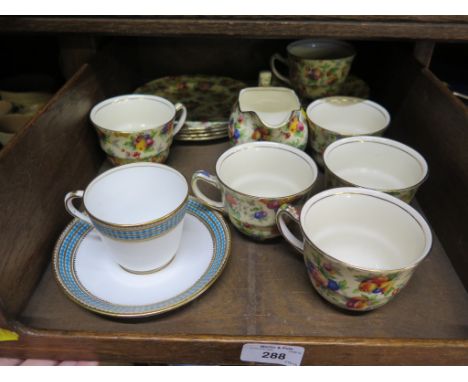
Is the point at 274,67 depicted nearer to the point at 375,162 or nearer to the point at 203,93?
the point at 203,93

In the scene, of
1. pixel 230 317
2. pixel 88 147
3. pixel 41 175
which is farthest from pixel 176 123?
pixel 230 317

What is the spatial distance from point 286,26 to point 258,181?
0.25 meters

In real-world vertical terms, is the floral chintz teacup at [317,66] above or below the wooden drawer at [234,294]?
above

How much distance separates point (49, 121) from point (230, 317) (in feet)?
1.23

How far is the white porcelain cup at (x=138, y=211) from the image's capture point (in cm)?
51

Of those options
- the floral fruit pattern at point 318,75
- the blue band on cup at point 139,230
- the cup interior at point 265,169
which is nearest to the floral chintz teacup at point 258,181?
the cup interior at point 265,169

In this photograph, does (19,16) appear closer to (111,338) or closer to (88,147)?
(88,147)

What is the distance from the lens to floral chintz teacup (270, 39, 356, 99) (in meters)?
0.85

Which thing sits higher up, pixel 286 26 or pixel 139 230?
pixel 286 26

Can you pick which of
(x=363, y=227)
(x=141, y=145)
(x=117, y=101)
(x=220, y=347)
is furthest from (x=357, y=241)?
(x=117, y=101)

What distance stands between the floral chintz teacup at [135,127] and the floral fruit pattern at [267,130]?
4.8 inches

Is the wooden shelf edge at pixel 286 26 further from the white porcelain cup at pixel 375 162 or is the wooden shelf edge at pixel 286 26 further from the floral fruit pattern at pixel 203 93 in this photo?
the floral fruit pattern at pixel 203 93

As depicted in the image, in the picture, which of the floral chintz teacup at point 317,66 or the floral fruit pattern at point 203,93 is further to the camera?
the floral fruit pattern at point 203,93

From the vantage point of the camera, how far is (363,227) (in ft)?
2.03
